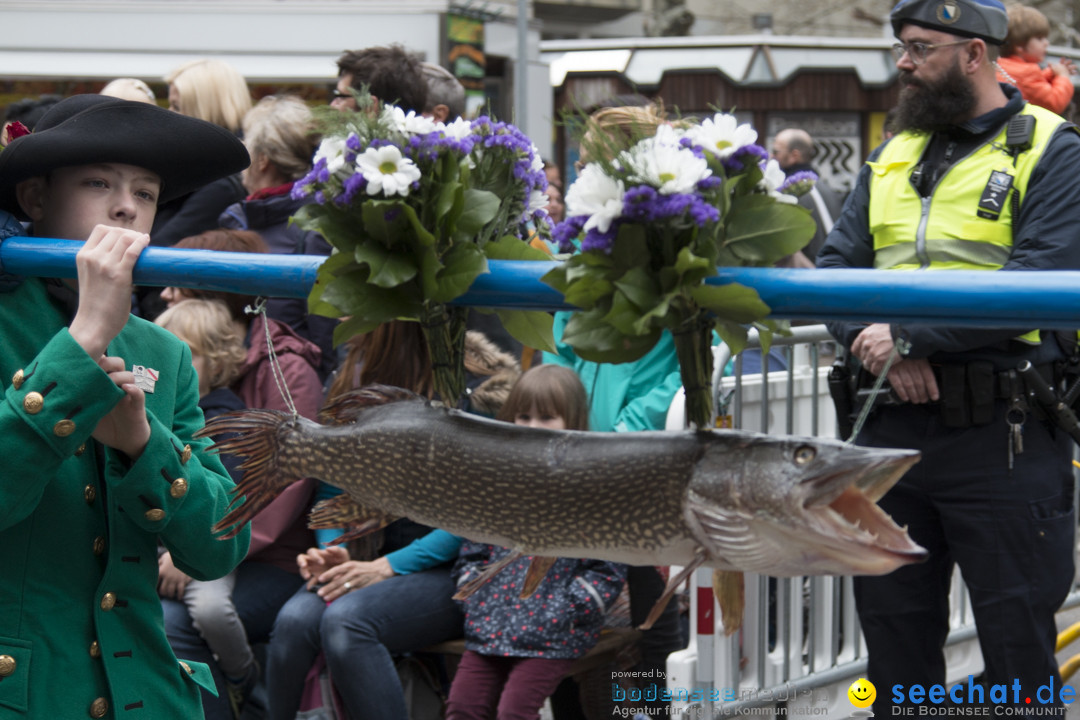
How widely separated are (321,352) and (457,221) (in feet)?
8.74

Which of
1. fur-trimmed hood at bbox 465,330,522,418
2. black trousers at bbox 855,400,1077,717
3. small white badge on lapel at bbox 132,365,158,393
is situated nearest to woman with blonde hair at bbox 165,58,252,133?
fur-trimmed hood at bbox 465,330,522,418

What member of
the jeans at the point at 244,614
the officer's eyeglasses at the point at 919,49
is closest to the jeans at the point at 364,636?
the jeans at the point at 244,614

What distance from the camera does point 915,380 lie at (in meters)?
3.06

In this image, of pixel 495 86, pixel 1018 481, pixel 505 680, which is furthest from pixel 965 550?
pixel 495 86

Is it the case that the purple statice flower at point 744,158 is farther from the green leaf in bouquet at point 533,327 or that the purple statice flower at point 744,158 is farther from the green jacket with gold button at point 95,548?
the green jacket with gold button at point 95,548

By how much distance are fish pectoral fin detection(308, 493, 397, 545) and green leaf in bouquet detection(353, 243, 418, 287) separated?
0.27 metres

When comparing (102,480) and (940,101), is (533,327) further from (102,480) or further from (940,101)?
(940,101)

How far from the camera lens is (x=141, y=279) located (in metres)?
1.66

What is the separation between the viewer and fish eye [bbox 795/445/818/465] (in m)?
1.21

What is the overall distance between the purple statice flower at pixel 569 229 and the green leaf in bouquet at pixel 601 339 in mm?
102

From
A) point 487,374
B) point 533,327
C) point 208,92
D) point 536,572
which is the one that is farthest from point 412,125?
point 208,92

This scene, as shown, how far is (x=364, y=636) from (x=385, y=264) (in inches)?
91.1

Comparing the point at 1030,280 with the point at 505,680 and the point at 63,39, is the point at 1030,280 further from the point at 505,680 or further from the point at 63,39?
the point at 63,39

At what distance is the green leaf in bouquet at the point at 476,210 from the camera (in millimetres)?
1423
